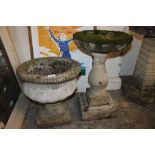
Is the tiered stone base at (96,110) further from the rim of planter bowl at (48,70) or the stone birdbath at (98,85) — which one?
the rim of planter bowl at (48,70)

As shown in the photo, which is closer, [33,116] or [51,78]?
[51,78]

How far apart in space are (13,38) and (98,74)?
103 cm

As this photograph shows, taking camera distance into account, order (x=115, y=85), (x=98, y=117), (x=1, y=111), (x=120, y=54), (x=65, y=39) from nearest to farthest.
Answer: (x=1, y=111), (x=98, y=117), (x=65, y=39), (x=120, y=54), (x=115, y=85)

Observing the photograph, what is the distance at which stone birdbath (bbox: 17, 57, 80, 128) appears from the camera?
148 cm

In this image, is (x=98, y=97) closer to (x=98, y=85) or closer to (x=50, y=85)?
(x=98, y=85)

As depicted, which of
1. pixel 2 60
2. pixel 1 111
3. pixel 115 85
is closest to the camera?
pixel 1 111

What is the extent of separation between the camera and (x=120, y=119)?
76.7 inches

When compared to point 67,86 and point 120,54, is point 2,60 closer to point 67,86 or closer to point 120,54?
point 67,86

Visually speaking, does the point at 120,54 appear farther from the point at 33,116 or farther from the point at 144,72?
the point at 33,116

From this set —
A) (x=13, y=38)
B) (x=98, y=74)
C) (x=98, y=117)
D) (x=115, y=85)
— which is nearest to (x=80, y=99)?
(x=98, y=117)

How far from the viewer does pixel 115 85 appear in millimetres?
2457

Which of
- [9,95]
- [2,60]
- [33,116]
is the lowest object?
[33,116]

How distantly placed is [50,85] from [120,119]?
0.88 metres

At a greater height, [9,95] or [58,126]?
[9,95]
